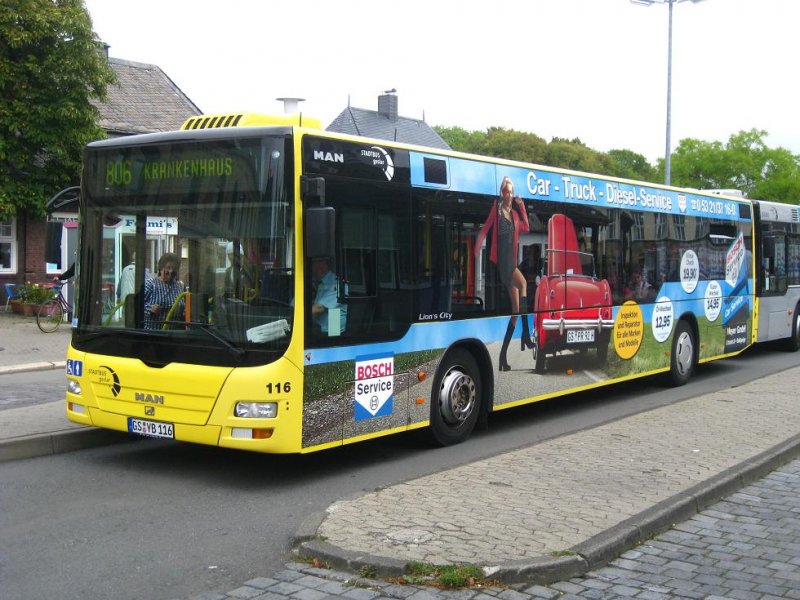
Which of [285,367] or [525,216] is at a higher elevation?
[525,216]

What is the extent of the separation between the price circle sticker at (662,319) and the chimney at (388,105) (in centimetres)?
3855

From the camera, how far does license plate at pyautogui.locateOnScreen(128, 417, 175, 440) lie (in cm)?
764

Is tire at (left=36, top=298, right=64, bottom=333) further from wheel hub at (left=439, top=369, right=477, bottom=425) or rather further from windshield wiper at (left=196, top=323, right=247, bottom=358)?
windshield wiper at (left=196, top=323, right=247, bottom=358)

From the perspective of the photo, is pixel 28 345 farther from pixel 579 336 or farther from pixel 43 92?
pixel 579 336

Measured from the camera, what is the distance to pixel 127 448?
363 inches

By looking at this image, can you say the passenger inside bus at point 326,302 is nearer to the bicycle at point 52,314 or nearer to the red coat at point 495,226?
the red coat at point 495,226

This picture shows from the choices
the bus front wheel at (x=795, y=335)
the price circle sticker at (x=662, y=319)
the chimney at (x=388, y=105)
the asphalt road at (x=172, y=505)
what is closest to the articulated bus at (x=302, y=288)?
the asphalt road at (x=172, y=505)

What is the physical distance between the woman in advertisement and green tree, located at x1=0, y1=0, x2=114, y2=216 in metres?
16.4

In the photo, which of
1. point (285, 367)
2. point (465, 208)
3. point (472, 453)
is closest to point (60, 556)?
point (285, 367)

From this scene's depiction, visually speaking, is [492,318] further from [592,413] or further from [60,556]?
[60,556]

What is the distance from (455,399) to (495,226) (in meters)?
1.95

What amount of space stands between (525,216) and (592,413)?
312 centimetres

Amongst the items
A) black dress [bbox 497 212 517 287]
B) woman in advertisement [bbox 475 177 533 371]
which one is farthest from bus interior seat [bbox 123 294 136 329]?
black dress [bbox 497 212 517 287]

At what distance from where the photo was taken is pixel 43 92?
23250 millimetres
